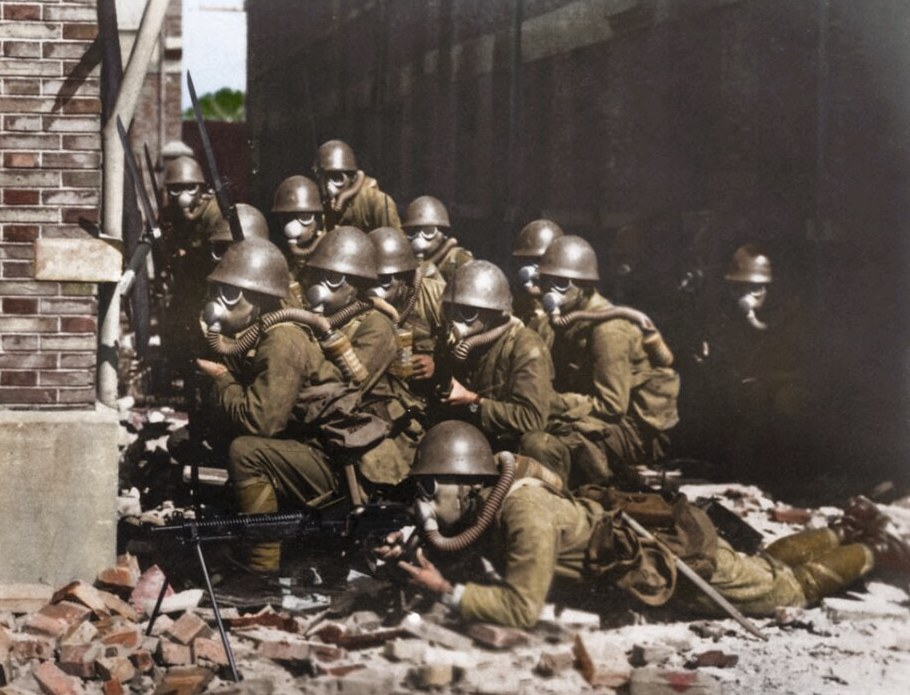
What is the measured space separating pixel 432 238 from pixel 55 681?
4.79m

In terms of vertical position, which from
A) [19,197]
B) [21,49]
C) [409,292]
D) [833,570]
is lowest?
[833,570]

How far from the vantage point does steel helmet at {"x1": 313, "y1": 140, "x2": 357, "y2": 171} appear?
35.0 feet

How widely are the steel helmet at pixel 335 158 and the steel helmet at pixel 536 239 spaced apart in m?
1.89

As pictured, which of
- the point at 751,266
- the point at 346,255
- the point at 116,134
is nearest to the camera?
the point at 116,134

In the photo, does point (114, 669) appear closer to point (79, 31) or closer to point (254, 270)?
point (254, 270)

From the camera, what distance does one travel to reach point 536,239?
367 inches

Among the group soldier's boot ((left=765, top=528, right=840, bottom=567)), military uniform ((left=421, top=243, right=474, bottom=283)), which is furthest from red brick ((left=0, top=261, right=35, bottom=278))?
soldier's boot ((left=765, top=528, right=840, bottom=567))

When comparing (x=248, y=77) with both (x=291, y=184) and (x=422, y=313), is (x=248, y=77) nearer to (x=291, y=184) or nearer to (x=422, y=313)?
(x=291, y=184)

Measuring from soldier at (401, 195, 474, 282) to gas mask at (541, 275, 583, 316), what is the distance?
123 centimetres

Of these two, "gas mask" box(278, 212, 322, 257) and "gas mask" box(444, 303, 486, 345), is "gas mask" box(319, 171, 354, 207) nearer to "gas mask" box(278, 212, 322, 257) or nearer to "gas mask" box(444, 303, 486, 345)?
"gas mask" box(278, 212, 322, 257)

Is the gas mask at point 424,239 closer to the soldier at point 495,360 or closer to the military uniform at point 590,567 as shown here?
the soldier at point 495,360

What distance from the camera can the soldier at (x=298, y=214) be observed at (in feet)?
31.9

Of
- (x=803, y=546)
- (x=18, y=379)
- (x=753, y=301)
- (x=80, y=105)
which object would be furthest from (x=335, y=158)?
(x=803, y=546)

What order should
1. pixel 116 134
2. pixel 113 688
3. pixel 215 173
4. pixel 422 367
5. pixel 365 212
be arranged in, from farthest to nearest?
pixel 365 212
pixel 422 367
pixel 215 173
pixel 116 134
pixel 113 688
